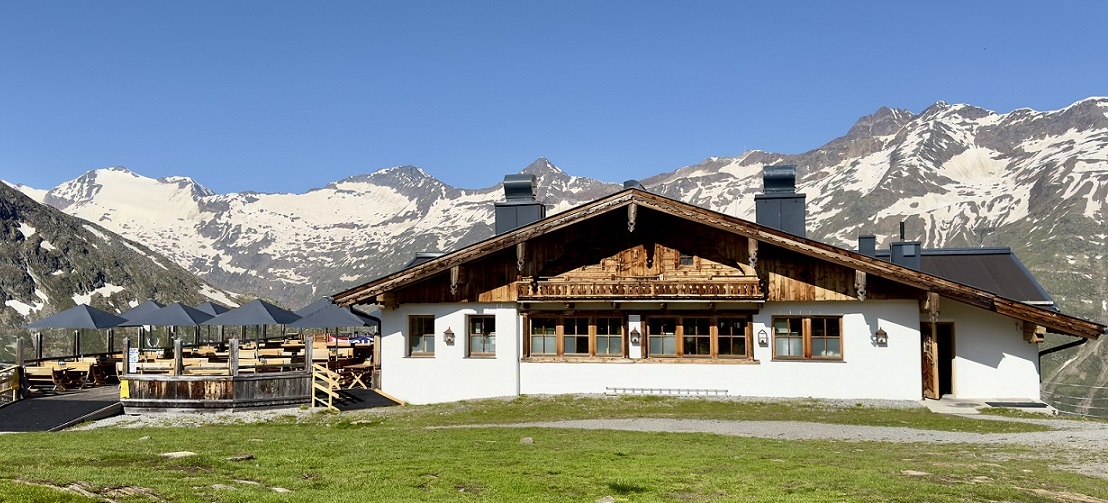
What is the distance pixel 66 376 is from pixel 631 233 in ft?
59.2

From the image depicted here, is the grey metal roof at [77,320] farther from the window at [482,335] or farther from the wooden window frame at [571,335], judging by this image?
the wooden window frame at [571,335]

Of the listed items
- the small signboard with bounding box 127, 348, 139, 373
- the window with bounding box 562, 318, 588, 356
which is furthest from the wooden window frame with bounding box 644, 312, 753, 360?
the small signboard with bounding box 127, 348, 139, 373

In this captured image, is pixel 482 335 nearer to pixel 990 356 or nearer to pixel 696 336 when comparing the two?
pixel 696 336

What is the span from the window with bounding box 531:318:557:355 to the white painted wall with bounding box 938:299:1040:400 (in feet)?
34.1

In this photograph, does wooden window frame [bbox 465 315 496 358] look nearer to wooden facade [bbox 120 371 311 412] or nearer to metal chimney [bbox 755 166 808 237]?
wooden facade [bbox 120 371 311 412]

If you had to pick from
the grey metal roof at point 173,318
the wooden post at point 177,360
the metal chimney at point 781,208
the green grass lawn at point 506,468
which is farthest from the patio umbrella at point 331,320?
the metal chimney at point 781,208

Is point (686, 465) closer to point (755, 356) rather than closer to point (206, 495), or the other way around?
point (206, 495)

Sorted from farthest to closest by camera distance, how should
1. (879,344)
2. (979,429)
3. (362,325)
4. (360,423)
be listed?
(362,325) → (879,344) → (360,423) → (979,429)

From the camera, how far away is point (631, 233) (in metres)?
24.7

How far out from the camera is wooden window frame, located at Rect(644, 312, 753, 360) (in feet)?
78.3

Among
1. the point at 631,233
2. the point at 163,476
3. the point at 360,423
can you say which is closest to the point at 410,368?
the point at 360,423

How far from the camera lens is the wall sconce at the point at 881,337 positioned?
2286 centimetres

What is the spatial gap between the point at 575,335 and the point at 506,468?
13369mm

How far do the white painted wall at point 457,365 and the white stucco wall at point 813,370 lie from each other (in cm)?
146
